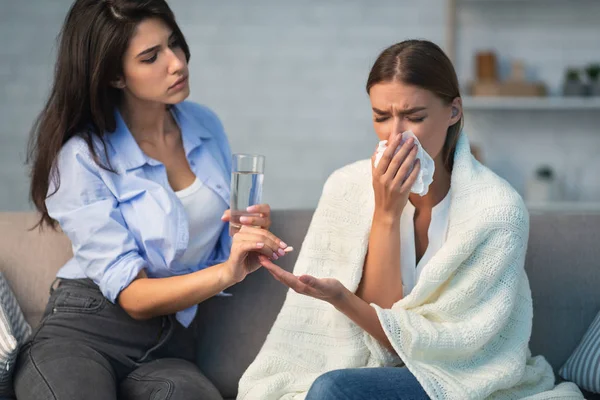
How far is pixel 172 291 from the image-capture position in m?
1.99

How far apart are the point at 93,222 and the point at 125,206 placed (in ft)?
0.36

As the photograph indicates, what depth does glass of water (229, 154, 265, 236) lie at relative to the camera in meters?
1.74

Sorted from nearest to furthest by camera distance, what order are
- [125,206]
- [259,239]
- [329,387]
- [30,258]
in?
[329,387] → [259,239] → [125,206] → [30,258]

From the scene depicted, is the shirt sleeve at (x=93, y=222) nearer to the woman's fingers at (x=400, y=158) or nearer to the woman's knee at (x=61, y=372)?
the woman's knee at (x=61, y=372)

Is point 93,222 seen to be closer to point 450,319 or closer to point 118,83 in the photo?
point 118,83

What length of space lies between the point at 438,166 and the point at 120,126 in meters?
0.84

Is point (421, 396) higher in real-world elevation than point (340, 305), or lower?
lower

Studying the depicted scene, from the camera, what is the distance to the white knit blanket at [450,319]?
1.86 m

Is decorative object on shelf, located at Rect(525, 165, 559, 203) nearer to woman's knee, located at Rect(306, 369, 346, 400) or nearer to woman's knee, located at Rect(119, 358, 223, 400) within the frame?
woman's knee, located at Rect(119, 358, 223, 400)

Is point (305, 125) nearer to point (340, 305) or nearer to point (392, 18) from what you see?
point (392, 18)

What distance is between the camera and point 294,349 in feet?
6.77

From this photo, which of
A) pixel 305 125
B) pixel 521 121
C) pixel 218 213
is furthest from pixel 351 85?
pixel 218 213

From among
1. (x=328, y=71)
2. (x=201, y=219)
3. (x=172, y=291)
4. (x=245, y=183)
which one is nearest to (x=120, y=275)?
(x=172, y=291)

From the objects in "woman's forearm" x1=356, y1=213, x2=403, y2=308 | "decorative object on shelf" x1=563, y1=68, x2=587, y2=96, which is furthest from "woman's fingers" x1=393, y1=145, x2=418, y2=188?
"decorative object on shelf" x1=563, y1=68, x2=587, y2=96
